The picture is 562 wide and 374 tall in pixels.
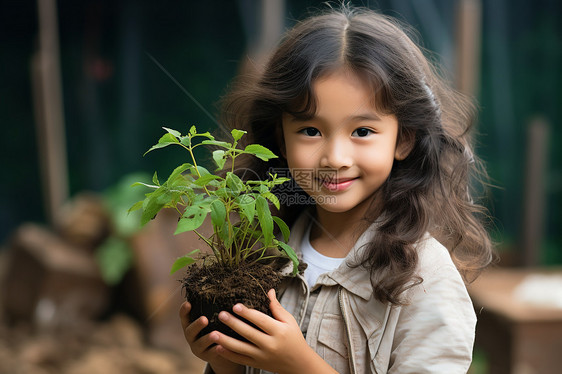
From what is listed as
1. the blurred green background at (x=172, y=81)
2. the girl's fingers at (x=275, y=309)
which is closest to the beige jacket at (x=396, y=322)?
the girl's fingers at (x=275, y=309)

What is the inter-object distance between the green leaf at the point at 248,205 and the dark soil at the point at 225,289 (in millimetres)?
153

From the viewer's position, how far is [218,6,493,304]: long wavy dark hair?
1345 mm

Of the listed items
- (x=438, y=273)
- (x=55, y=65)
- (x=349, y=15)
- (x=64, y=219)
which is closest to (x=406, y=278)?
(x=438, y=273)

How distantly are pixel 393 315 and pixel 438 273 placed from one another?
0.14 metres

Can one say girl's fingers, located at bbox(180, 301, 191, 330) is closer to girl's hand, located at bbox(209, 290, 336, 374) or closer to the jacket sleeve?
girl's hand, located at bbox(209, 290, 336, 374)

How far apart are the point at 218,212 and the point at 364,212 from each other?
45 centimetres

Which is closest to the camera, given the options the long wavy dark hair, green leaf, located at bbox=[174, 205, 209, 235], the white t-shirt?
green leaf, located at bbox=[174, 205, 209, 235]

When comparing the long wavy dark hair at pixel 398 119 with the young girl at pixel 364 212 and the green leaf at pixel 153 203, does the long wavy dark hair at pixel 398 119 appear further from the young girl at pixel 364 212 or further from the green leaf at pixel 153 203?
the green leaf at pixel 153 203

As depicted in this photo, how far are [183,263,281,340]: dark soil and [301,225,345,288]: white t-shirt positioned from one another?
15 centimetres

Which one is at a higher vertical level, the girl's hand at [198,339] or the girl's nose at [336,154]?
the girl's nose at [336,154]

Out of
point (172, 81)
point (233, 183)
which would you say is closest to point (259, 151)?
point (233, 183)

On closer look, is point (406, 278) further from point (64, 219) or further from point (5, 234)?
point (5, 234)

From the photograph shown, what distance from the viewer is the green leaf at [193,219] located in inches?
44.8

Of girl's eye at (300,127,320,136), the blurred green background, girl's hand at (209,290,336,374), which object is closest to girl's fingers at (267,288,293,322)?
girl's hand at (209,290,336,374)
